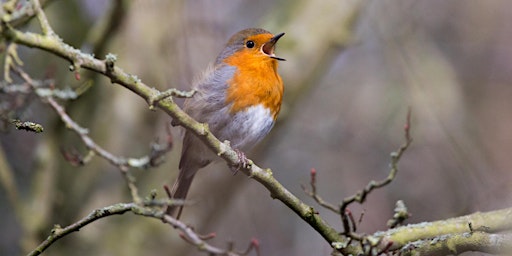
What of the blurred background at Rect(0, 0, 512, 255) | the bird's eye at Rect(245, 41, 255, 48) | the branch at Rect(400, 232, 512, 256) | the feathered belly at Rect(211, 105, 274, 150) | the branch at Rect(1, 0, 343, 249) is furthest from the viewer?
the blurred background at Rect(0, 0, 512, 255)

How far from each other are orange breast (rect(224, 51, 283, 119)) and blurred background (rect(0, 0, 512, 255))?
2.43 feet

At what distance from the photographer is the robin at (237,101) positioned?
354 cm

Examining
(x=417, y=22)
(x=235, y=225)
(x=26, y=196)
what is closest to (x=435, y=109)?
(x=417, y=22)

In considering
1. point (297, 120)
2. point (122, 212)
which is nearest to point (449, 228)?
point (122, 212)

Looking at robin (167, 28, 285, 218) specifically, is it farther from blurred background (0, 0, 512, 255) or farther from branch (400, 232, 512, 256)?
branch (400, 232, 512, 256)

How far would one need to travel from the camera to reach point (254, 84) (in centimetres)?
358

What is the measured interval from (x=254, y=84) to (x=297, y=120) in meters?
3.04

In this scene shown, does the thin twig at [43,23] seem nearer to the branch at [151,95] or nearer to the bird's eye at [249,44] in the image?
the branch at [151,95]

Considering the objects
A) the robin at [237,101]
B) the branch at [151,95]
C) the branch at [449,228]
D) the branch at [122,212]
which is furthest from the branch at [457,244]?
the robin at [237,101]

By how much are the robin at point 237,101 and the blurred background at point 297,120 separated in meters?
0.64

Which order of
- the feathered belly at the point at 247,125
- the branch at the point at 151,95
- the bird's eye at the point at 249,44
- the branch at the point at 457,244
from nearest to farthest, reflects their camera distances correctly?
the branch at the point at 151,95 < the branch at the point at 457,244 < the feathered belly at the point at 247,125 < the bird's eye at the point at 249,44

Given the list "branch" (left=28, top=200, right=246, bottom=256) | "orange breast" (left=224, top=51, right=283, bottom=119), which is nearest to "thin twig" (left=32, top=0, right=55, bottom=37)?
"branch" (left=28, top=200, right=246, bottom=256)

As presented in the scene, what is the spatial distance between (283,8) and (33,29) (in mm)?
1917

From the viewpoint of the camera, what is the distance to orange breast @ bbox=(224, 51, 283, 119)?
11.6 ft
